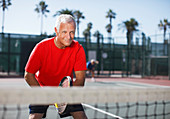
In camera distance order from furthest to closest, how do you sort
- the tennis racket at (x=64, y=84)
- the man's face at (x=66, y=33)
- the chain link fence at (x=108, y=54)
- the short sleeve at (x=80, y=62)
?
the chain link fence at (x=108, y=54) < the short sleeve at (x=80, y=62) < the man's face at (x=66, y=33) < the tennis racket at (x=64, y=84)

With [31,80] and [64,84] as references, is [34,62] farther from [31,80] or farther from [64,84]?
[64,84]

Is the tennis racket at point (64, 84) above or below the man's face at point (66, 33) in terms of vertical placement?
below

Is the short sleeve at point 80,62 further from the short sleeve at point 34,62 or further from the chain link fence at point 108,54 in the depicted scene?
the chain link fence at point 108,54

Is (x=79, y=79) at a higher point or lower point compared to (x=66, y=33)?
lower

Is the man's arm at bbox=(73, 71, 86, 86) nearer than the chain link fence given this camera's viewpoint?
Yes

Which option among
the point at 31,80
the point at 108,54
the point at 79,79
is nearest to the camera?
the point at 31,80

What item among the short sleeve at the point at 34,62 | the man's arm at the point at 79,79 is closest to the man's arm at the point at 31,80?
the short sleeve at the point at 34,62

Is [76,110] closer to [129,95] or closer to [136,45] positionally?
[129,95]

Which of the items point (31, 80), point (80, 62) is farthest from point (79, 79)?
point (31, 80)

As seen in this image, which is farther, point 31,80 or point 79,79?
point 79,79

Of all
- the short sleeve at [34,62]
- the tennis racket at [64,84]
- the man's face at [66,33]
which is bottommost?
the tennis racket at [64,84]

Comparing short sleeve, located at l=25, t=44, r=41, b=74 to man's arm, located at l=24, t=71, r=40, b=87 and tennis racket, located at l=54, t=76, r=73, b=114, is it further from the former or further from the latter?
tennis racket, located at l=54, t=76, r=73, b=114

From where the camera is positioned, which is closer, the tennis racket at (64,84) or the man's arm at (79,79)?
the tennis racket at (64,84)

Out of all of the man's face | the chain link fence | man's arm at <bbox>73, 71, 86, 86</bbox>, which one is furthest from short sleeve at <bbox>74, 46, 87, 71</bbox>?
the chain link fence
